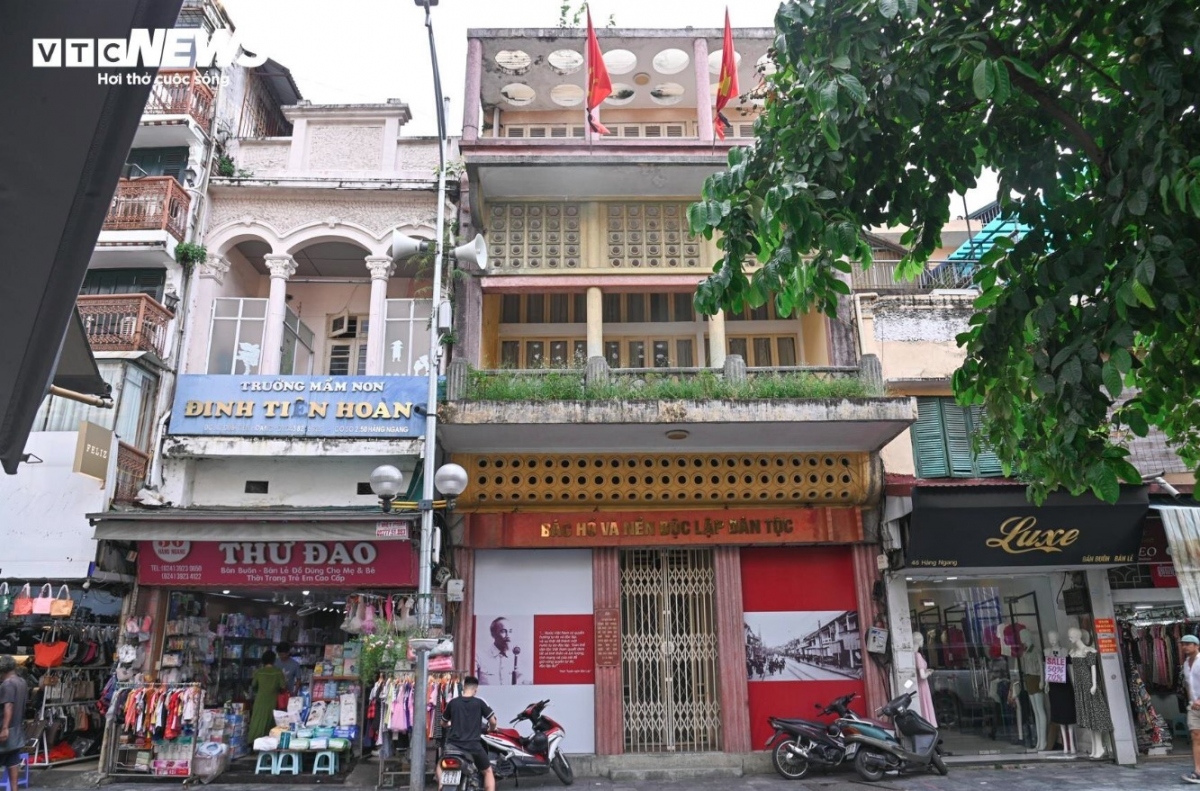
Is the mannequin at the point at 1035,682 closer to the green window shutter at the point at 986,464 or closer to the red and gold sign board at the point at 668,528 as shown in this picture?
the green window shutter at the point at 986,464

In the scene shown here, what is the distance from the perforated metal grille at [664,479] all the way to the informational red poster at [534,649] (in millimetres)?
1764

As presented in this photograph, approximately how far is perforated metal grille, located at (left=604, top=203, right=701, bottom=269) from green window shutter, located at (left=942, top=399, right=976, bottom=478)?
15.2 ft

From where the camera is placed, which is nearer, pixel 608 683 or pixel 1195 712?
pixel 1195 712

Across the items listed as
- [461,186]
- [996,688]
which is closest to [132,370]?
[461,186]

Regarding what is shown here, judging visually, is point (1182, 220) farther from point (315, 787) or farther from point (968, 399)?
point (315, 787)

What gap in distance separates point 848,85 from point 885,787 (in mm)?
8687

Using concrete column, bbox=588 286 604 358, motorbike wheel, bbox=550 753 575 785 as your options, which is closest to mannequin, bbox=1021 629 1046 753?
motorbike wheel, bbox=550 753 575 785

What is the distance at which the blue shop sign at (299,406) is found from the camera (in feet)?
39.5

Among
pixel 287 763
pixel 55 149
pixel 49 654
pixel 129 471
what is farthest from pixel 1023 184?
pixel 49 654

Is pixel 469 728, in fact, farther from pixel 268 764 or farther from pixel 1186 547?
pixel 1186 547

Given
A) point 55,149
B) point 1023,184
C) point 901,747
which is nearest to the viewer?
point 55,149

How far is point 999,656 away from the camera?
1255cm

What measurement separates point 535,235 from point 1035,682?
1043 cm

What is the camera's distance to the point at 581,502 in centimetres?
1233
